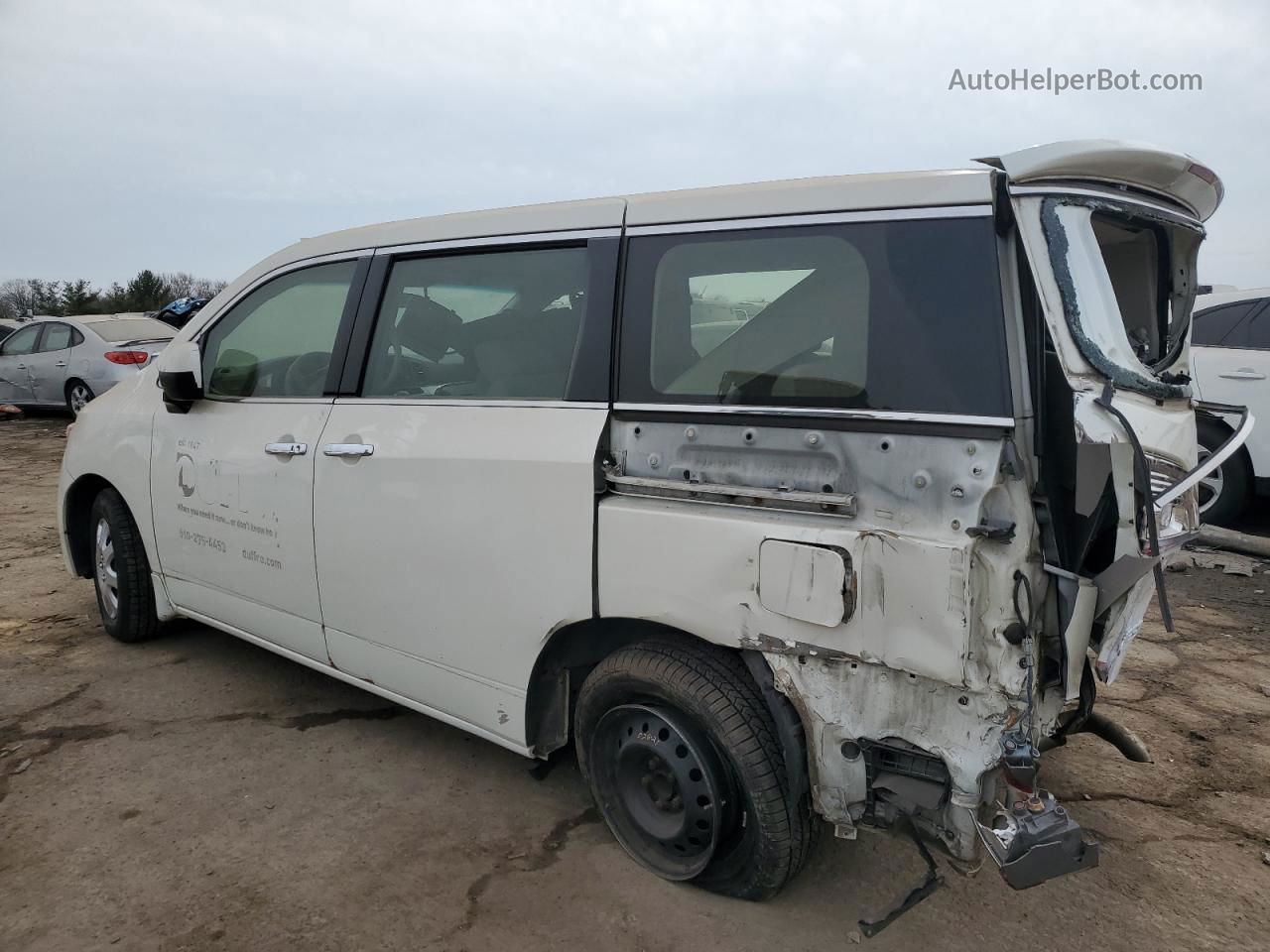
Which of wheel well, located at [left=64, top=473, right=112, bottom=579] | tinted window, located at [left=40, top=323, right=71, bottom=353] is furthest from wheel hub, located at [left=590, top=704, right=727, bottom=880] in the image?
tinted window, located at [left=40, top=323, right=71, bottom=353]

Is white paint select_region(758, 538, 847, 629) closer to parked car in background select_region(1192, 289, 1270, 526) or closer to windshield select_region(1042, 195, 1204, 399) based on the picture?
windshield select_region(1042, 195, 1204, 399)

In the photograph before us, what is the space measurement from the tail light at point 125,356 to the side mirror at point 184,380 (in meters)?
9.08

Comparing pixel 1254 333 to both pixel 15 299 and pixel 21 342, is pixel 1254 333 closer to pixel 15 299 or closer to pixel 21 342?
pixel 21 342

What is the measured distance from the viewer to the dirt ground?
2295 mm

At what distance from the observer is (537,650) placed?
2.54m

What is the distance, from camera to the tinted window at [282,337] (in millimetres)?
3244

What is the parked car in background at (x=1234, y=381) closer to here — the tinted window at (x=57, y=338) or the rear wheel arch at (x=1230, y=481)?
the rear wheel arch at (x=1230, y=481)

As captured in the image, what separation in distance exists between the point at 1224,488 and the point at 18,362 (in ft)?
48.7

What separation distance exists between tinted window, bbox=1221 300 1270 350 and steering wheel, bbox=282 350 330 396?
6.19 metres

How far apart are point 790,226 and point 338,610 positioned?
2.00 m

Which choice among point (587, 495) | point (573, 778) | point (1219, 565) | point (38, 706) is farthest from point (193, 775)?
point (1219, 565)

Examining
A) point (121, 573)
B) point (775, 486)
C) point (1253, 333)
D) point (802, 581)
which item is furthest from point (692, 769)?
point (1253, 333)

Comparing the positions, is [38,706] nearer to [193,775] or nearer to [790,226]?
[193,775]

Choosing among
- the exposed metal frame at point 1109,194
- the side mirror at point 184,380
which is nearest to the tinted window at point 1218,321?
the exposed metal frame at point 1109,194
